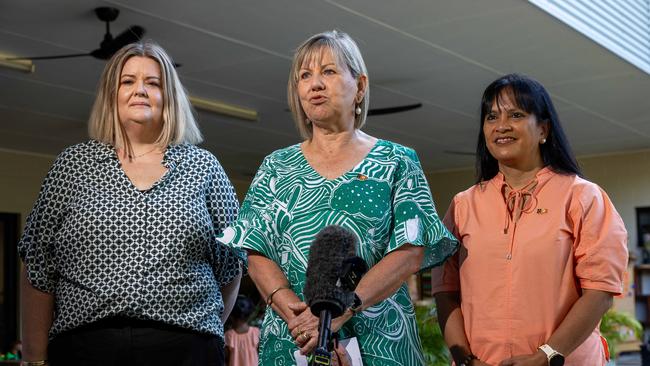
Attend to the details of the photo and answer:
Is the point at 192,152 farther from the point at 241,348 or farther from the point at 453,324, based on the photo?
the point at 241,348

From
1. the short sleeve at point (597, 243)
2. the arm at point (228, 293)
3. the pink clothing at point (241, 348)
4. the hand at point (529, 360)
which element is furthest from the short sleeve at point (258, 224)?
the pink clothing at point (241, 348)

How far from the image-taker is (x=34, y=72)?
884cm

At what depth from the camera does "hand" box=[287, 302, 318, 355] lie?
1.76m

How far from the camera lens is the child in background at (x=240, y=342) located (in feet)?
21.3

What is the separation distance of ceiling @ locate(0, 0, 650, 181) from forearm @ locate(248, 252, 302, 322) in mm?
5047

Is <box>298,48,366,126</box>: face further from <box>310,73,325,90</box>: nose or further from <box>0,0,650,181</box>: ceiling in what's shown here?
<box>0,0,650,181</box>: ceiling

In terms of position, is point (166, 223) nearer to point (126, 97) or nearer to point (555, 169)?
point (126, 97)

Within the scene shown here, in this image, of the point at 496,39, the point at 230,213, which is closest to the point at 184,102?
the point at 230,213

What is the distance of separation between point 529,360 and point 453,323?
26cm

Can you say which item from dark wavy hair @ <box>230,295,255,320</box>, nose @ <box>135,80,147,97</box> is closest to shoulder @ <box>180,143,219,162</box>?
nose @ <box>135,80,147,97</box>

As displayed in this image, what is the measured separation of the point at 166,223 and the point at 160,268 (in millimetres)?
117

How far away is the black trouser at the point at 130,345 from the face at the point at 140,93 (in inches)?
21.9

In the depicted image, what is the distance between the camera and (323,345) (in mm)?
1429

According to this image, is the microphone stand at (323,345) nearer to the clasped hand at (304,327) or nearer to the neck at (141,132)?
the clasped hand at (304,327)
